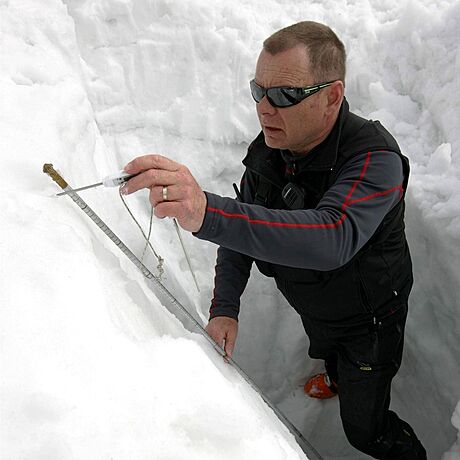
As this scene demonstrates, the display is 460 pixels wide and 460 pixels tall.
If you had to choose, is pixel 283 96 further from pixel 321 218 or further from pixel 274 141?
pixel 321 218

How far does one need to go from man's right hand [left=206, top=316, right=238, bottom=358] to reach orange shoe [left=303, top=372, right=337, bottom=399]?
1.08 m

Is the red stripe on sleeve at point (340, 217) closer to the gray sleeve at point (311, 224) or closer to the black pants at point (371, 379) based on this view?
the gray sleeve at point (311, 224)

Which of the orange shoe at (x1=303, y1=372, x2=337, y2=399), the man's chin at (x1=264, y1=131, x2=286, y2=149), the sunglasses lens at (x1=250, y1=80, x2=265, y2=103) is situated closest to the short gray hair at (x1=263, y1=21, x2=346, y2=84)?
the sunglasses lens at (x1=250, y1=80, x2=265, y2=103)

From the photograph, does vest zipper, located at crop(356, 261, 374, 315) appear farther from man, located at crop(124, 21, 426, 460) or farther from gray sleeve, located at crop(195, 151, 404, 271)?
gray sleeve, located at crop(195, 151, 404, 271)

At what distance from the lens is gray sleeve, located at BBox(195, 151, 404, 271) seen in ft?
4.80

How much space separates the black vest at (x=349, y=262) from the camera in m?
1.79

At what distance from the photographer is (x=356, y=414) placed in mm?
2367

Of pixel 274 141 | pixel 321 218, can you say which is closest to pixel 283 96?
pixel 274 141

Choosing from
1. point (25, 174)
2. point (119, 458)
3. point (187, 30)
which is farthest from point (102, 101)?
point (119, 458)

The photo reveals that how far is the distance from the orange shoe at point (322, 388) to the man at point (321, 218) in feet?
1.54

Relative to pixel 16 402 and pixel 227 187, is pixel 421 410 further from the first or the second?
pixel 16 402

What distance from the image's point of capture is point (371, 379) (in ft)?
7.46

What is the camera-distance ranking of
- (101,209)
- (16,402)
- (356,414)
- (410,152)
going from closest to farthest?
(16,402) → (101,209) → (356,414) → (410,152)

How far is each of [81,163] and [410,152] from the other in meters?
1.68
